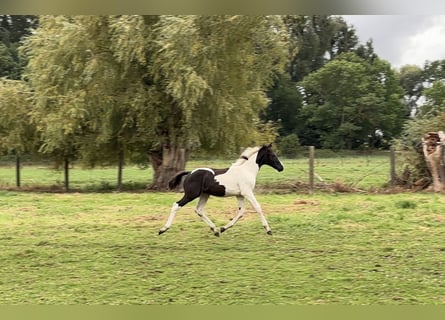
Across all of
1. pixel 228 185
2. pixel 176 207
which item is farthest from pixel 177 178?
pixel 228 185

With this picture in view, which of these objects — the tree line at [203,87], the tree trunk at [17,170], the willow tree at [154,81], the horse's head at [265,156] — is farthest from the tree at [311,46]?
the tree trunk at [17,170]

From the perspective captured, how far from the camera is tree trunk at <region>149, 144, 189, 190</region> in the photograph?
662cm

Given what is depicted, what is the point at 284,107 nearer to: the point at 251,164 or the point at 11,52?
the point at 251,164

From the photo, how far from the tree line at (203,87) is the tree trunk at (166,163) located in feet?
0.06

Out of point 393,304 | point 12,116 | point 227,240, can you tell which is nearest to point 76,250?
point 227,240

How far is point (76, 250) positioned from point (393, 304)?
2.23 metres

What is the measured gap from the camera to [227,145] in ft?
20.5

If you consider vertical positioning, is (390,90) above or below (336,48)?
below

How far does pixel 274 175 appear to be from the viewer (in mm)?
5676

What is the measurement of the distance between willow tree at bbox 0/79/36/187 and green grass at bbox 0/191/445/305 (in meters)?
2.21

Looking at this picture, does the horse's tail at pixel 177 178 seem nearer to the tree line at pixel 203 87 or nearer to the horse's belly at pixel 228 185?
the horse's belly at pixel 228 185

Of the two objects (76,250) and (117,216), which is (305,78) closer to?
(117,216)

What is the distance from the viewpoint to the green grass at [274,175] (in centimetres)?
611

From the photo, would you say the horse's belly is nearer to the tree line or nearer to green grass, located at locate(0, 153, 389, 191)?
green grass, located at locate(0, 153, 389, 191)
